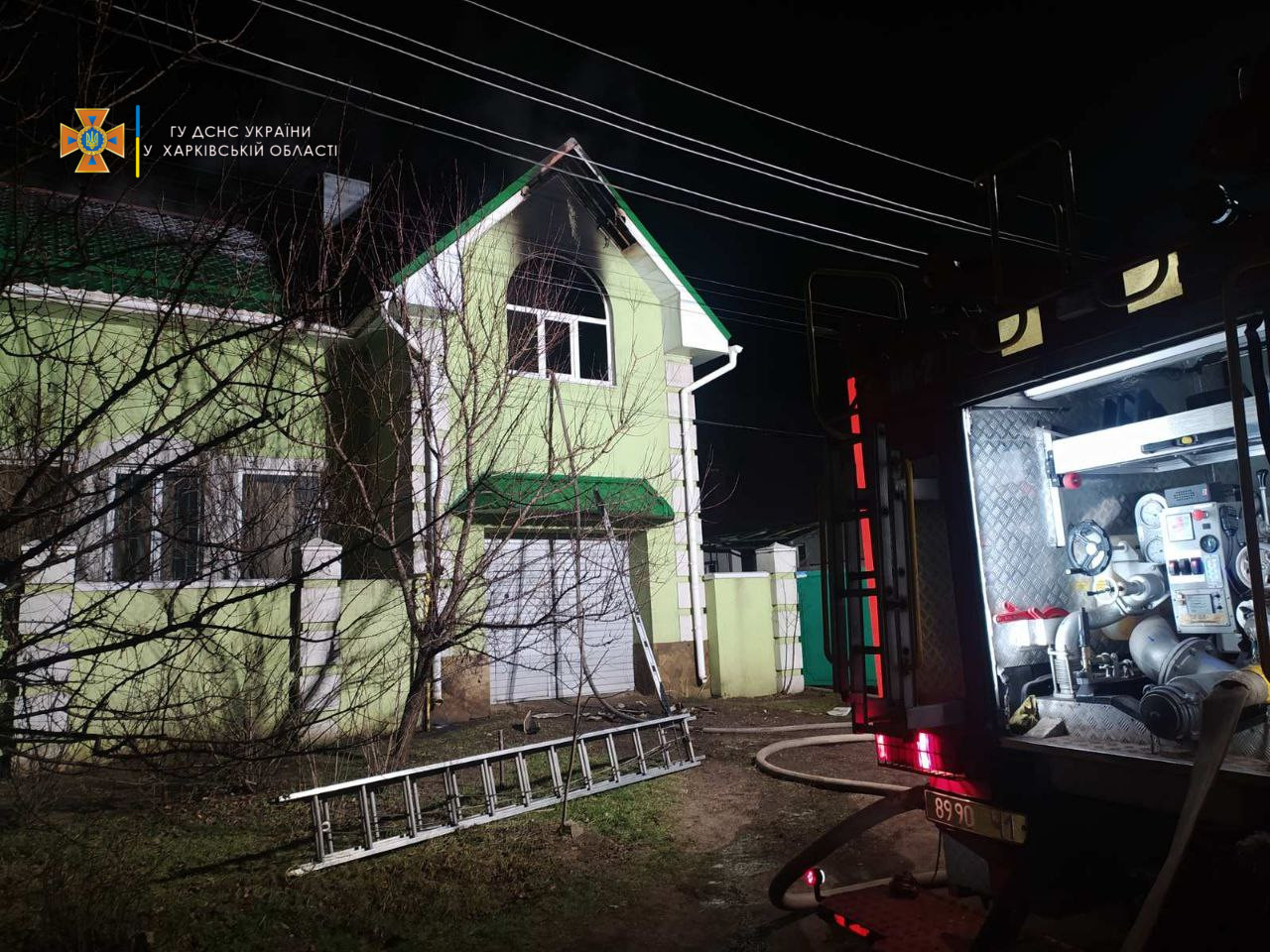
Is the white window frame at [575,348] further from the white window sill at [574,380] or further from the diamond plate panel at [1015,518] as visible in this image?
the diamond plate panel at [1015,518]

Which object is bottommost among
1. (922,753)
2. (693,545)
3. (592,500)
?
(922,753)

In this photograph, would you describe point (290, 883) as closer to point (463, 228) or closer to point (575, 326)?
point (463, 228)

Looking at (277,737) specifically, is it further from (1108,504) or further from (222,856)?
(1108,504)

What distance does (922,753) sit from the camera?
393 centimetres

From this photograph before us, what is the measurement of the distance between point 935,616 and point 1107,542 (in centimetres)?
153

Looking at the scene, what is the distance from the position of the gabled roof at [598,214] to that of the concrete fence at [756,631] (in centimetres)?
433

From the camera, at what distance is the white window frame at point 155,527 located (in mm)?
2557

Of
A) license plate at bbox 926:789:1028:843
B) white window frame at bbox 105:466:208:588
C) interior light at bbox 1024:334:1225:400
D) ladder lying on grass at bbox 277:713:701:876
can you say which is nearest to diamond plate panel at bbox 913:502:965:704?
license plate at bbox 926:789:1028:843

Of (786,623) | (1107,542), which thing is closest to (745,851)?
(1107,542)

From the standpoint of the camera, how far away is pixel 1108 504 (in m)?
5.22

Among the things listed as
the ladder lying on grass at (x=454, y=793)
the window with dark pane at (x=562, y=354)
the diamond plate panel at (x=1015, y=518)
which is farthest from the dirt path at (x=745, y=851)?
the window with dark pane at (x=562, y=354)

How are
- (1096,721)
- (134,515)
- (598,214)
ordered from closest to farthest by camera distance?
(134,515), (1096,721), (598,214)

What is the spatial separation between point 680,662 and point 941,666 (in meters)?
9.75

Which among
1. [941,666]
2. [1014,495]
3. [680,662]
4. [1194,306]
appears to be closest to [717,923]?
[941,666]
